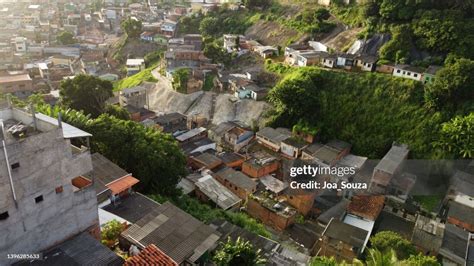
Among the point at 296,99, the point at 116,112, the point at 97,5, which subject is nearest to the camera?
the point at 116,112

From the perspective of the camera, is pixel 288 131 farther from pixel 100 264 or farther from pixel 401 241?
pixel 100 264

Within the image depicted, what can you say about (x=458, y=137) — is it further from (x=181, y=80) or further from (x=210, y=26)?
(x=210, y=26)

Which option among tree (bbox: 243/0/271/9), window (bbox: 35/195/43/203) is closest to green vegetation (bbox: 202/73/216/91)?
tree (bbox: 243/0/271/9)

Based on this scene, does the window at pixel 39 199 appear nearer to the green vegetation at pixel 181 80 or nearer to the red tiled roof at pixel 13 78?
→ the green vegetation at pixel 181 80

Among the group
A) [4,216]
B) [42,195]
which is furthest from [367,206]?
[4,216]

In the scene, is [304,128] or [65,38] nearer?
[304,128]

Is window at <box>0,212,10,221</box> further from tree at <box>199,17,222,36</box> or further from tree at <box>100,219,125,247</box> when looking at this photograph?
tree at <box>199,17,222,36</box>

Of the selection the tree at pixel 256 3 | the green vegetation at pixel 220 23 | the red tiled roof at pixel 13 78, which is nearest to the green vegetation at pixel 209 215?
the red tiled roof at pixel 13 78
